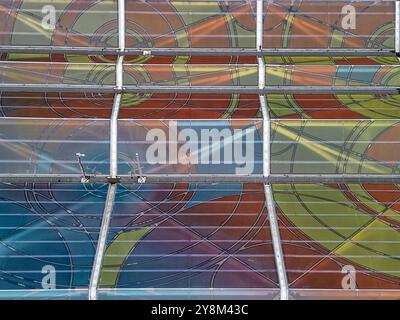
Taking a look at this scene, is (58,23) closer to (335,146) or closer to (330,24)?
(330,24)

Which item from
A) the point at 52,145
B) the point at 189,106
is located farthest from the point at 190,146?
the point at 52,145

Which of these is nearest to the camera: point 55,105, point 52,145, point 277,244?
point 277,244

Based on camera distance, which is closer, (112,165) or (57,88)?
(112,165)

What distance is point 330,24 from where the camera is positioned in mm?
10703

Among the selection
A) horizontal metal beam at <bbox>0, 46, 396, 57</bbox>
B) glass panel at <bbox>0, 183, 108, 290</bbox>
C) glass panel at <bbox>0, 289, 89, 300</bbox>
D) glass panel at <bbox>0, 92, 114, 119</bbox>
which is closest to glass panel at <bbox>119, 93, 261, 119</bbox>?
glass panel at <bbox>0, 92, 114, 119</bbox>

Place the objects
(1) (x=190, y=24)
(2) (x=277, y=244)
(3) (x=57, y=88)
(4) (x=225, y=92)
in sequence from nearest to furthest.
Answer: (2) (x=277, y=244) → (3) (x=57, y=88) → (4) (x=225, y=92) → (1) (x=190, y=24)

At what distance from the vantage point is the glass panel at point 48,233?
7.86 meters

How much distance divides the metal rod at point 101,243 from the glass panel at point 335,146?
2.20 meters

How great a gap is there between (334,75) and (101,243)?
4.40m

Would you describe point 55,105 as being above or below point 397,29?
below

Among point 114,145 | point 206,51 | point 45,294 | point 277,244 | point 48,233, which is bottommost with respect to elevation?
point 45,294

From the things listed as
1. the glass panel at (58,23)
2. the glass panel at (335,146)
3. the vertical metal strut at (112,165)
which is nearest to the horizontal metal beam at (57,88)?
the vertical metal strut at (112,165)

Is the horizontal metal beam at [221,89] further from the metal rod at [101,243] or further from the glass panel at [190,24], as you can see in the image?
the metal rod at [101,243]
